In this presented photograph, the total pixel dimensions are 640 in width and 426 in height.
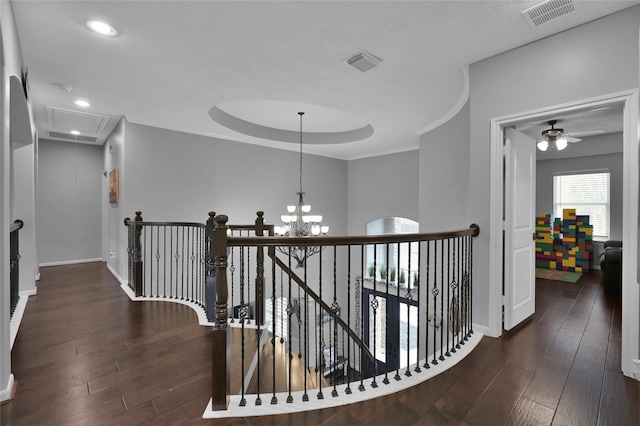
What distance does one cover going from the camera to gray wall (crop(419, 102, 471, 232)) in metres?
4.29

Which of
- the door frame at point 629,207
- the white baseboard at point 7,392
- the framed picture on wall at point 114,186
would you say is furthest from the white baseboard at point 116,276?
the door frame at point 629,207

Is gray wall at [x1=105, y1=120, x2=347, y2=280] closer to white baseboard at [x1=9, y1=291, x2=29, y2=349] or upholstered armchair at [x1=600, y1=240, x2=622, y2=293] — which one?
white baseboard at [x1=9, y1=291, x2=29, y2=349]

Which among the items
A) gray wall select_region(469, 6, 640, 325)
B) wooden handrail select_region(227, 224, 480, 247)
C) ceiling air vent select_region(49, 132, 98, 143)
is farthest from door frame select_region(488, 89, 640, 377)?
ceiling air vent select_region(49, 132, 98, 143)

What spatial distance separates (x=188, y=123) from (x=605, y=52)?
529 centimetres

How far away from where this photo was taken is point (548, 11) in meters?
2.23

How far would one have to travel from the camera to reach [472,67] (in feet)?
9.94

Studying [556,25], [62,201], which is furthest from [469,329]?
[62,201]

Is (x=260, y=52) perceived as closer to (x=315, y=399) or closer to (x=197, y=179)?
(x=315, y=399)

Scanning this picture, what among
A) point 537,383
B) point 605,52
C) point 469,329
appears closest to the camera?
point 537,383

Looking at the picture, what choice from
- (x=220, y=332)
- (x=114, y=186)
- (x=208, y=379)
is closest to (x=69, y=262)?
(x=114, y=186)

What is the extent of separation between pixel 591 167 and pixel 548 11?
579 centimetres

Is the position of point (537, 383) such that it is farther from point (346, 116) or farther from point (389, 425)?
point (346, 116)

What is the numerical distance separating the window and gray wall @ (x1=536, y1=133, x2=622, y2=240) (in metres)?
0.09

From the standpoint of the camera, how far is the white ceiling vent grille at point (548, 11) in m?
2.15
